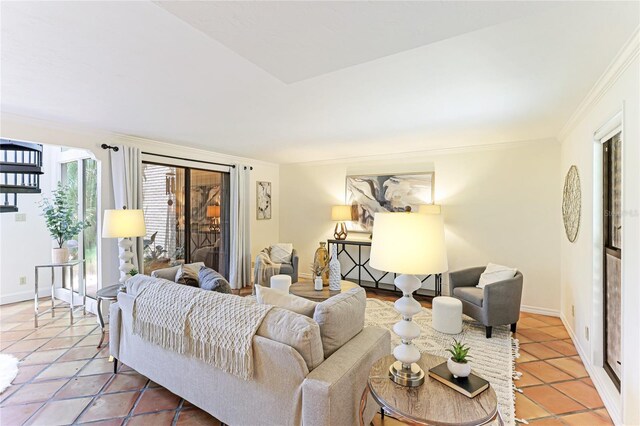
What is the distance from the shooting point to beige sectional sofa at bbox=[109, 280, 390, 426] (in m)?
1.47

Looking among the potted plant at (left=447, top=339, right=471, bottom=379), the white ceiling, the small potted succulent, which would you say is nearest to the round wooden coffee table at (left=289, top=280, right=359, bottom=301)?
the small potted succulent

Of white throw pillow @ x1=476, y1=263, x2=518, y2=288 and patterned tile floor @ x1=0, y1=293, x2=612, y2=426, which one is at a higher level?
white throw pillow @ x1=476, y1=263, x2=518, y2=288

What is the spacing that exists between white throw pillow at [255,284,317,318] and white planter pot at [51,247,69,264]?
11.7 ft

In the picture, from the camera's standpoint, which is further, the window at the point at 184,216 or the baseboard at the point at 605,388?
the window at the point at 184,216

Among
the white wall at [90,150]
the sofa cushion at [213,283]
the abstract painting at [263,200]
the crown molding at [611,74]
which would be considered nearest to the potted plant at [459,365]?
the sofa cushion at [213,283]

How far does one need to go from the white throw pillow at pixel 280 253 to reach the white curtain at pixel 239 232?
581 mm

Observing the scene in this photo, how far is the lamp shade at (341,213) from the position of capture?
17.6 feet

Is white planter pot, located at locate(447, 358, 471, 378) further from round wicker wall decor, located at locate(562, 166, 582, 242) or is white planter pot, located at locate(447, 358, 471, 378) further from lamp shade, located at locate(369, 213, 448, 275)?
round wicker wall decor, located at locate(562, 166, 582, 242)

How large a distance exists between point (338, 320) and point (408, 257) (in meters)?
0.59

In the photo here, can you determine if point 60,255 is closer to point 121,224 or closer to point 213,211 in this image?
point 121,224

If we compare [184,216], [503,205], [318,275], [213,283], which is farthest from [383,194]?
[213,283]

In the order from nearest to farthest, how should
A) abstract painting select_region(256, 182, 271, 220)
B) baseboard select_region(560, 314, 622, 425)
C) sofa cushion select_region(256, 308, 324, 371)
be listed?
sofa cushion select_region(256, 308, 324, 371) → baseboard select_region(560, 314, 622, 425) → abstract painting select_region(256, 182, 271, 220)

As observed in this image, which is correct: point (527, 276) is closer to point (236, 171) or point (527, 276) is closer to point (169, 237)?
point (236, 171)

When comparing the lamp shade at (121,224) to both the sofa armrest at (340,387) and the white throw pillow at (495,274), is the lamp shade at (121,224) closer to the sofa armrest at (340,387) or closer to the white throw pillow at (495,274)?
the sofa armrest at (340,387)
